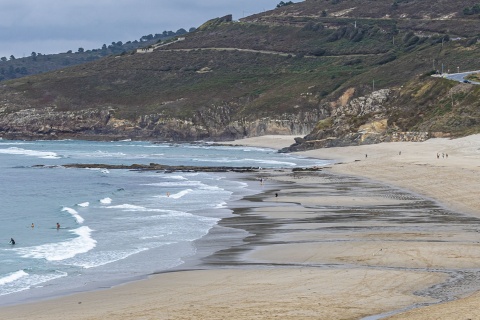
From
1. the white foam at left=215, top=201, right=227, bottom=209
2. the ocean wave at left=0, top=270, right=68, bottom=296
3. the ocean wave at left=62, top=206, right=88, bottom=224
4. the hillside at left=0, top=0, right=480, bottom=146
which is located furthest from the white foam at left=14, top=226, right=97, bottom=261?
the hillside at left=0, top=0, right=480, bottom=146

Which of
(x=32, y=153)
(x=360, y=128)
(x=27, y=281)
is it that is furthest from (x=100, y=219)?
(x=32, y=153)

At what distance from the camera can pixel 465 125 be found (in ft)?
295

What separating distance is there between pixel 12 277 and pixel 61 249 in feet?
22.4

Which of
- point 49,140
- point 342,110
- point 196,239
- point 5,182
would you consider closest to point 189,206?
point 196,239

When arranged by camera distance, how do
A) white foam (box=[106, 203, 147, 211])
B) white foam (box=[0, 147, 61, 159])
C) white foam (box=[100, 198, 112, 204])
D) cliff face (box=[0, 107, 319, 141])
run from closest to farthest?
white foam (box=[106, 203, 147, 211])
white foam (box=[100, 198, 112, 204])
white foam (box=[0, 147, 61, 159])
cliff face (box=[0, 107, 319, 141])

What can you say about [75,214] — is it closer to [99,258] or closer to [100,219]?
[100,219]

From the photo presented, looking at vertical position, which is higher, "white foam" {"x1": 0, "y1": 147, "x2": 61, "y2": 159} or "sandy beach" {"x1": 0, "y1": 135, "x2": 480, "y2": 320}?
"white foam" {"x1": 0, "y1": 147, "x2": 61, "y2": 159}

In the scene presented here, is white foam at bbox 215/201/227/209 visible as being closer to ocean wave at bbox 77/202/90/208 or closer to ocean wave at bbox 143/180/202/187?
ocean wave at bbox 77/202/90/208

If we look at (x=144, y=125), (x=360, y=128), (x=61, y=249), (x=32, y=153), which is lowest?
(x=61, y=249)

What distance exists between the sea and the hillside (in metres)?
19.7

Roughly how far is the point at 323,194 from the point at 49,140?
376 feet

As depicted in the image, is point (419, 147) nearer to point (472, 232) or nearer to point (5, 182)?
point (5, 182)

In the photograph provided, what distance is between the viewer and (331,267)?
28.2m

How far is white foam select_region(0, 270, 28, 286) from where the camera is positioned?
28.0 metres
